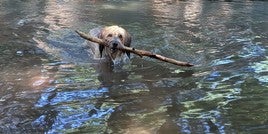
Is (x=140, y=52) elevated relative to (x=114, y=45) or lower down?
elevated

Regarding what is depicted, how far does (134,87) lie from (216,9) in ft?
40.1

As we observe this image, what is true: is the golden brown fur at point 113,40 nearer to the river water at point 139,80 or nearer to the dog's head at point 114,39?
the dog's head at point 114,39

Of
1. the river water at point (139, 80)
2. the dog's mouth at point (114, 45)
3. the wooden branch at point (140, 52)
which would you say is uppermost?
the wooden branch at point (140, 52)

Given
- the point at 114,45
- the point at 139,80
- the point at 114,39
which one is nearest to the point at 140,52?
the point at 139,80

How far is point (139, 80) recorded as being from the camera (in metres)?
7.81

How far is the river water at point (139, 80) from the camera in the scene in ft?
18.7

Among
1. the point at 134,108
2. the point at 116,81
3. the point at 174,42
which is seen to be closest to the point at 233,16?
the point at 174,42

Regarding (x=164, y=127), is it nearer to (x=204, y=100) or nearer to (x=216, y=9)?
(x=204, y=100)

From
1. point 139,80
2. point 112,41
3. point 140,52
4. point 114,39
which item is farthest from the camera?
point 114,39

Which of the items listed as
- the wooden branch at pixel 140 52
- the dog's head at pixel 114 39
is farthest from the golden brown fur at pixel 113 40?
the wooden branch at pixel 140 52

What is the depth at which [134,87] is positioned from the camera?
7.32 meters

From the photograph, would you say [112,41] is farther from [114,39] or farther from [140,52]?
[140,52]

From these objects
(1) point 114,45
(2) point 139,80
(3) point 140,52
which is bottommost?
(2) point 139,80

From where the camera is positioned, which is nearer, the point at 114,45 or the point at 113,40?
the point at 114,45
